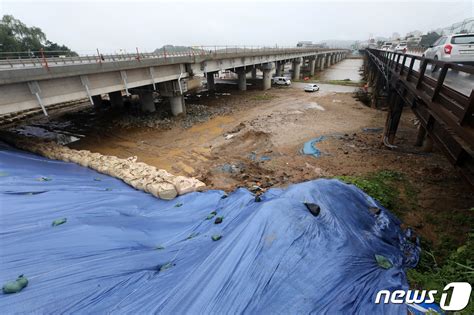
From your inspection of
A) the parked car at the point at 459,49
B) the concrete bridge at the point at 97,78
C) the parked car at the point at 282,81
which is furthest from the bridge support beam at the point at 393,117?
the parked car at the point at 282,81

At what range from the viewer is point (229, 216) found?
5.12 m

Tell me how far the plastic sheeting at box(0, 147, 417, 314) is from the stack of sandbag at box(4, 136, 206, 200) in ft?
3.93

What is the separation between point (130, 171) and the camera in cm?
848

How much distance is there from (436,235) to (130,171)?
9.36 metres

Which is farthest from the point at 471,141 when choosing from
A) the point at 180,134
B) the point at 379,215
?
the point at 180,134

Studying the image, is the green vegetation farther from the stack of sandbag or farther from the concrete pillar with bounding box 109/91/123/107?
the concrete pillar with bounding box 109/91/123/107

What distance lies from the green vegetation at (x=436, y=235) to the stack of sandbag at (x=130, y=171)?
18.4 ft

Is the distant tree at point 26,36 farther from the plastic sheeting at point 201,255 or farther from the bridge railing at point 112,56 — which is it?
the plastic sheeting at point 201,255

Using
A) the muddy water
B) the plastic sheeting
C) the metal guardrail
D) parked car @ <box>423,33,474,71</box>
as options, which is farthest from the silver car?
the muddy water

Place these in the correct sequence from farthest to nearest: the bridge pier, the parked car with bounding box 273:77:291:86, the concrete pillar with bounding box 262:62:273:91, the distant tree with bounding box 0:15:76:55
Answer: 1. the distant tree with bounding box 0:15:76:55
2. the parked car with bounding box 273:77:291:86
3. the concrete pillar with bounding box 262:62:273:91
4. the bridge pier

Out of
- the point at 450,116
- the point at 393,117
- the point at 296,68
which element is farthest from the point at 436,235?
the point at 296,68

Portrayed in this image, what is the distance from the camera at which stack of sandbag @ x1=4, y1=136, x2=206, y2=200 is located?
695 centimetres

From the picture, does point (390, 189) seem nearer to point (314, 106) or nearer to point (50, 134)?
point (314, 106)

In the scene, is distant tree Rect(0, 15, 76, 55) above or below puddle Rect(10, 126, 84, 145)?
above
